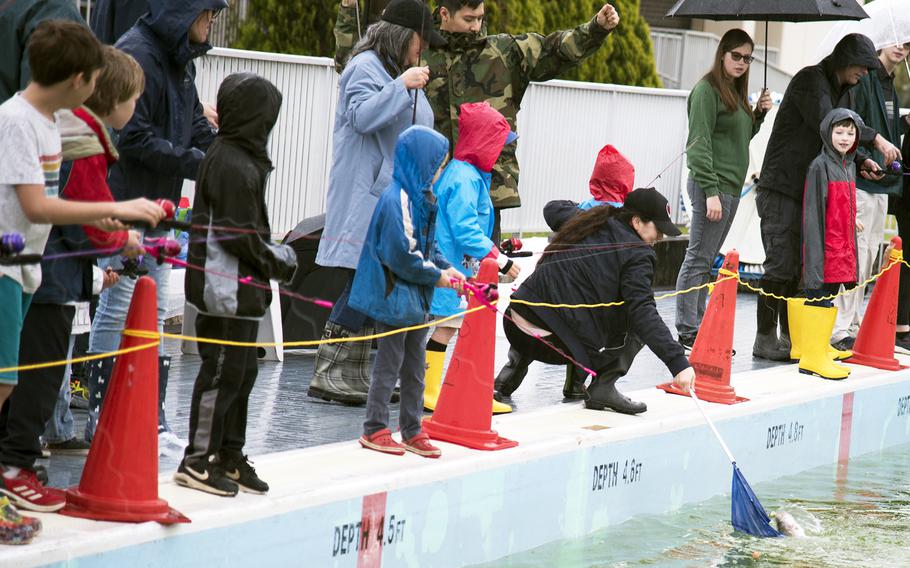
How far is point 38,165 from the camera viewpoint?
13.7 feet

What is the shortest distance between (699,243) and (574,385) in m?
2.10

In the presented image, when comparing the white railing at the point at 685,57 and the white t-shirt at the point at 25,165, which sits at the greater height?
the white railing at the point at 685,57

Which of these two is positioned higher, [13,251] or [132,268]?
[13,251]

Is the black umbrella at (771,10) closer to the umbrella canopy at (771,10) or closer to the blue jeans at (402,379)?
the umbrella canopy at (771,10)

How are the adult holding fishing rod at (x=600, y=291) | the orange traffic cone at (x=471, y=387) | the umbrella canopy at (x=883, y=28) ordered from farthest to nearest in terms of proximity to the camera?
the umbrella canopy at (x=883, y=28) → the adult holding fishing rod at (x=600, y=291) → the orange traffic cone at (x=471, y=387)

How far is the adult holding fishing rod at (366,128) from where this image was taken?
6723mm

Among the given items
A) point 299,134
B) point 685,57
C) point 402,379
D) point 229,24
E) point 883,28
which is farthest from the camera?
point 685,57

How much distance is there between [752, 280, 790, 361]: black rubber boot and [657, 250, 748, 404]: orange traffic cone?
60.1 inches

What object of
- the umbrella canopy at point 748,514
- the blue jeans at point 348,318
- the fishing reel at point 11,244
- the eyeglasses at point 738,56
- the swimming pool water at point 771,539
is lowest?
the swimming pool water at point 771,539

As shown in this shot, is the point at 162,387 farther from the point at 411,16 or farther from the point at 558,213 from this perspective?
the point at 558,213

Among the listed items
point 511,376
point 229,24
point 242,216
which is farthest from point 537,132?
point 242,216

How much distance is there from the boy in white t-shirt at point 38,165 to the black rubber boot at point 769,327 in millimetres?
6116

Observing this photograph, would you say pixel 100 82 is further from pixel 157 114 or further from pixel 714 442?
pixel 714 442

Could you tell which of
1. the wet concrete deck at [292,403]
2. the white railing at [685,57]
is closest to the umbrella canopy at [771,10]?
the wet concrete deck at [292,403]
